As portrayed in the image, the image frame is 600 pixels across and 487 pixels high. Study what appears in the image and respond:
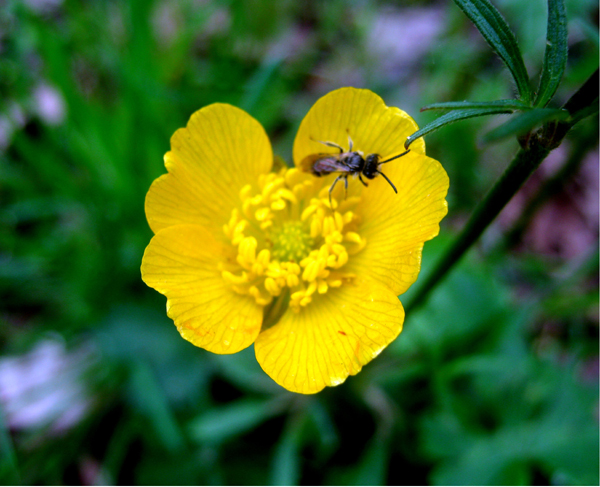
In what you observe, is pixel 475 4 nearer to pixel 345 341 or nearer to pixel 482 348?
pixel 345 341

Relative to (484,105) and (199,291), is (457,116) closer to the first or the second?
(484,105)

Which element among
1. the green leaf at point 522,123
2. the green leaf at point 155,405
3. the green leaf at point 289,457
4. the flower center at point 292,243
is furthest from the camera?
the green leaf at point 155,405

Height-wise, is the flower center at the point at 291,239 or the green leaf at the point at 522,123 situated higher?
the green leaf at the point at 522,123

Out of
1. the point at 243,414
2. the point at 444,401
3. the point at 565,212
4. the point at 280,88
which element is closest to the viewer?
the point at 444,401

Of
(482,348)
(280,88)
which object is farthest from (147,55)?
(482,348)

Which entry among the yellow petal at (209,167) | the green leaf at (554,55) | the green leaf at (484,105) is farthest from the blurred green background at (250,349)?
the green leaf at (484,105)

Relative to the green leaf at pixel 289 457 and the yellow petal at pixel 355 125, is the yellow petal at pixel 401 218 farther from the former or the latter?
the green leaf at pixel 289 457

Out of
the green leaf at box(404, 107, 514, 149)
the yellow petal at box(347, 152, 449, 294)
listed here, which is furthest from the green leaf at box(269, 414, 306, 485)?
the green leaf at box(404, 107, 514, 149)

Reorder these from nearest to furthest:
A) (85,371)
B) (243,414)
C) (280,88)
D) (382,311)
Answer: (382,311) < (243,414) < (85,371) < (280,88)
